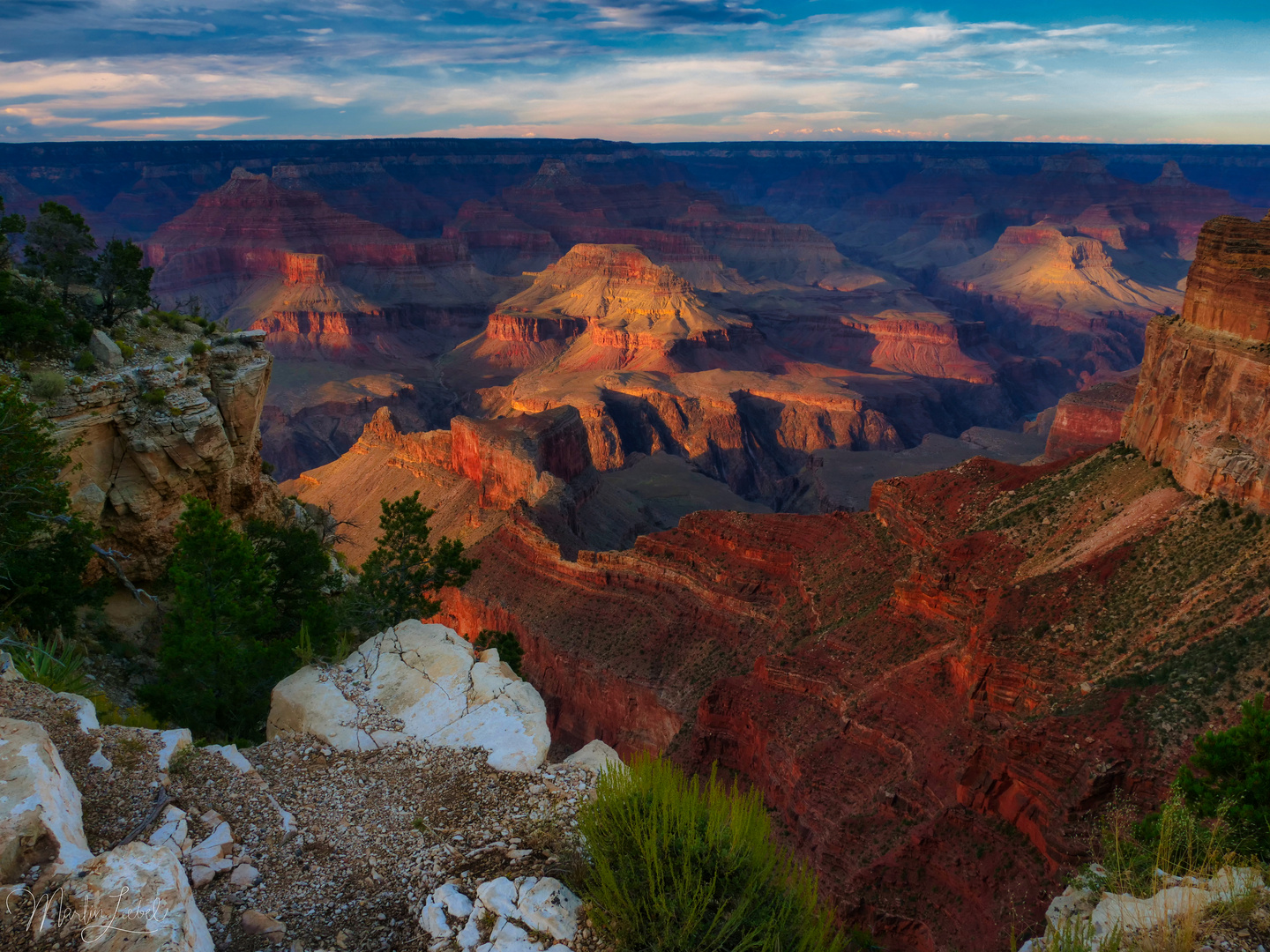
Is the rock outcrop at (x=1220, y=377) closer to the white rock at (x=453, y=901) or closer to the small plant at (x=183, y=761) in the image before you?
the white rock at (x=453, y=901)

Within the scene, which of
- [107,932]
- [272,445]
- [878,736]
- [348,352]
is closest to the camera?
[107,932]

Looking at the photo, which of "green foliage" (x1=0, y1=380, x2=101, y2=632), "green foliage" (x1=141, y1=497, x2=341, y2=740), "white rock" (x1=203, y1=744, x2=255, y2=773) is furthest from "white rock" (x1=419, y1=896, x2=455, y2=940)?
"green foliage" (x1=0, y1=380, x2=101, y2=632)

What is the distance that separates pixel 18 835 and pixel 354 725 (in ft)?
21.6

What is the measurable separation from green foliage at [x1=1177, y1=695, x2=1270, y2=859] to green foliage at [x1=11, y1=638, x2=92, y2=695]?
20.9 metres

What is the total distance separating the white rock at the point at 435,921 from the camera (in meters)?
11.0

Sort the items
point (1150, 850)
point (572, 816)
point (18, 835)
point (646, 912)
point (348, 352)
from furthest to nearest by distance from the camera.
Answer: point (348, 352) → point (1150, 850) → point (572, 816) → point (646, 912) → point (18, 835)

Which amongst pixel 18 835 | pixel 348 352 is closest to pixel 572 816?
pixel 18 835

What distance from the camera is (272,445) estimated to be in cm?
12825

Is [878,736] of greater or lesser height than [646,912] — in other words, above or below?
below

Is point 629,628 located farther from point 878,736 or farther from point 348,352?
point 348,352

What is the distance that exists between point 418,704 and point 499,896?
5.98 metres

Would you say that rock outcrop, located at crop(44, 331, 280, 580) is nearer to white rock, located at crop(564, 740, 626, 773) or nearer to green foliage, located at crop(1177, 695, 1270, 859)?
white rock, located at crop(564, 740, 626, 773)

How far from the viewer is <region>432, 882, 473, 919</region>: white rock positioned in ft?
37.0

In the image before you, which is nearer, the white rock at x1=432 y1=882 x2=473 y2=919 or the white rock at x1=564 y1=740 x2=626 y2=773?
the white rock at x1=432 y1=882 x2=473 y2=919
